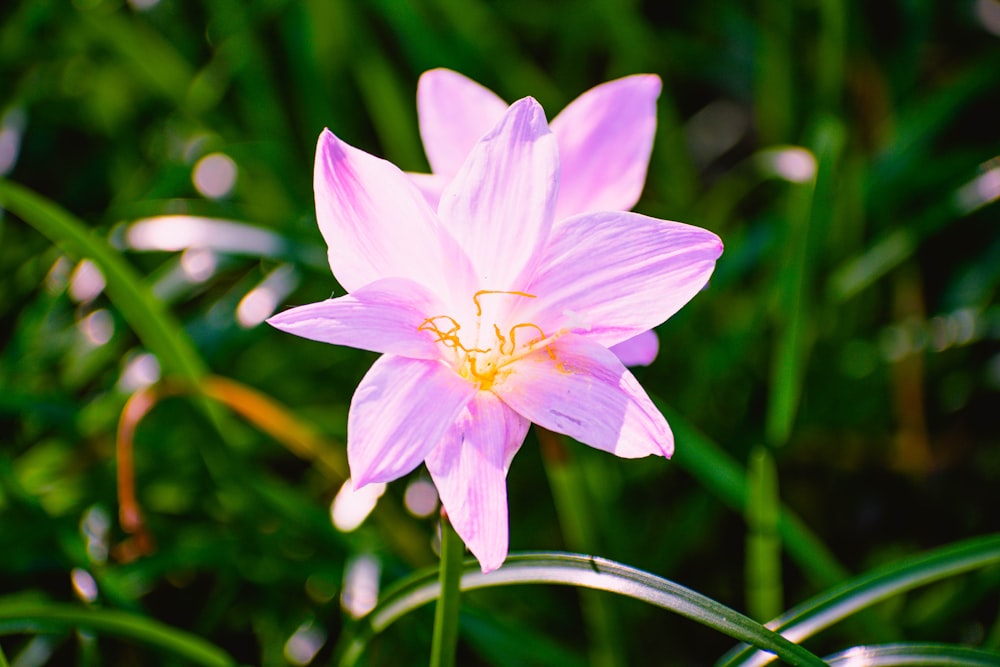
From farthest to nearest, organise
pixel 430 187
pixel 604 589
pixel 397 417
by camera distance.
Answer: pixel 430 187 → pixel 604 589 → pixel 397 417

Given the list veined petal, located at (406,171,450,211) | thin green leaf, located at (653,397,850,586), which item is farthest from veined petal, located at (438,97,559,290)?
thin green leaf, located at (653,397,850,586)

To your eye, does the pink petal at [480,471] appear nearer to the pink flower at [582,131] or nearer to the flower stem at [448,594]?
the flower stem at [448,594]

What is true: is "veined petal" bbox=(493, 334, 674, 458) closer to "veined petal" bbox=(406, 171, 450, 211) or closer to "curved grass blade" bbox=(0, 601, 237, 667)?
"veined petal" bbox=(406, 171, 450, 211)

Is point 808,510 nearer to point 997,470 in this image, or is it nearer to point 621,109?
point 997,470

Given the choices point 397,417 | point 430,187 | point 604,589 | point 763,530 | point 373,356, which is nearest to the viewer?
point 397,417

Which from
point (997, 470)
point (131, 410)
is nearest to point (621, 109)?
point (131, 410)

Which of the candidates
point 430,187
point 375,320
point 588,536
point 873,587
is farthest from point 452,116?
point 873,587

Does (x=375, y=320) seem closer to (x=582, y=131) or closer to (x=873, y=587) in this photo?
(x=582, y=131)
